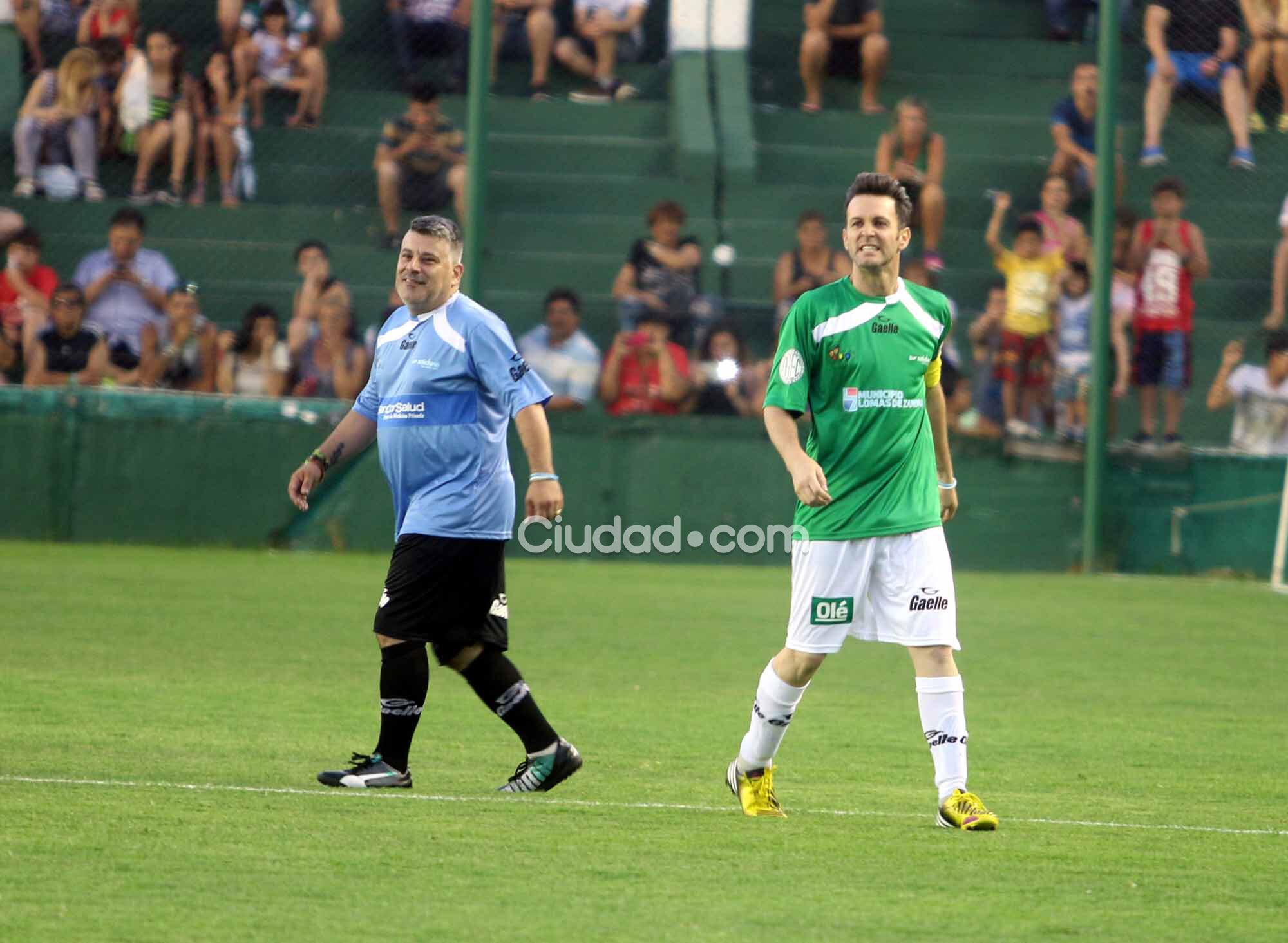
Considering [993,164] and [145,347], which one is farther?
[993,164]

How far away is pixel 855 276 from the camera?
6.16 metres

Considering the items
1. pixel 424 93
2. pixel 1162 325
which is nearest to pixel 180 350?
pixel 424 93

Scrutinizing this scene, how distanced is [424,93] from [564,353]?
282cm

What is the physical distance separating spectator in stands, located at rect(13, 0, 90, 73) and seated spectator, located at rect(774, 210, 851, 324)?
21.7 ft

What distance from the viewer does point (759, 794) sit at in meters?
6.09

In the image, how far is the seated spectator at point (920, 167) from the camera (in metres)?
17.9

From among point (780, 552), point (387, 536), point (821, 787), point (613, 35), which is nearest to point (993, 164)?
point (613, 35)

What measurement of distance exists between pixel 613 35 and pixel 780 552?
21.6ft

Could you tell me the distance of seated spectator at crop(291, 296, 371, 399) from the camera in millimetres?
16141

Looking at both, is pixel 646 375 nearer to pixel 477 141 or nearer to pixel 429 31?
pixel 477 141

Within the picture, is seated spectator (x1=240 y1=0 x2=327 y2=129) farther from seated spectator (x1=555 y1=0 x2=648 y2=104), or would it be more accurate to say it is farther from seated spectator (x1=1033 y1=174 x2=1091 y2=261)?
seated spectator (x1=1033 y1=174 x2=1091 y2=261)

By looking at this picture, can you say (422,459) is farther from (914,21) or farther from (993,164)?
(914,21)

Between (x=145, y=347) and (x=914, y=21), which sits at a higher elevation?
(x=914, y=21)

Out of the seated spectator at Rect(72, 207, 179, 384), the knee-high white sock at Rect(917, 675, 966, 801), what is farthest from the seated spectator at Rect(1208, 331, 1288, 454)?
the knee-high white sock at Rect(917, 675, 966, 801)
